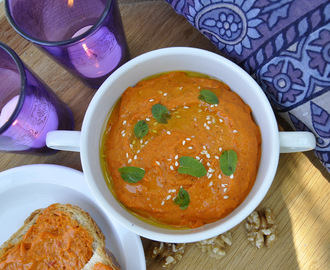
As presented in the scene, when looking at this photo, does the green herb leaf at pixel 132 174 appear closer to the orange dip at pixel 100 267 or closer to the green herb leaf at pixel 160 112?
the green herb leaf at pixel 160 112

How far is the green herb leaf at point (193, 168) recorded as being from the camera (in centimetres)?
125

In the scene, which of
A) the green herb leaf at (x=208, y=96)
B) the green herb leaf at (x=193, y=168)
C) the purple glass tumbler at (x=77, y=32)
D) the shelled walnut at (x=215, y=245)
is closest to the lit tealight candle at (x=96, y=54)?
the purple glass tumbler at (x=77, y=32)

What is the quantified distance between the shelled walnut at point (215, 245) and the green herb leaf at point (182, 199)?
0.31 meters

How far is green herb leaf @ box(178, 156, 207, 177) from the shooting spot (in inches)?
49.3

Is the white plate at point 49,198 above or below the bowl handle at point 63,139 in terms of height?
below

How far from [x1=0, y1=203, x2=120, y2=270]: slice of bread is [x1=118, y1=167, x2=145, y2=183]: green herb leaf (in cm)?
31

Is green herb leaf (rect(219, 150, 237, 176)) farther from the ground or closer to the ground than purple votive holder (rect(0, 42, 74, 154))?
closer to the ground

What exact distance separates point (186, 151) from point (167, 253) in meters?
0.50

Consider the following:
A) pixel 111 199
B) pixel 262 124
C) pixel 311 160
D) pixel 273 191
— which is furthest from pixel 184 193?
pixel 311 160

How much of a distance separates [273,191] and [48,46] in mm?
1092

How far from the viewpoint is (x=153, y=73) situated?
1.42m

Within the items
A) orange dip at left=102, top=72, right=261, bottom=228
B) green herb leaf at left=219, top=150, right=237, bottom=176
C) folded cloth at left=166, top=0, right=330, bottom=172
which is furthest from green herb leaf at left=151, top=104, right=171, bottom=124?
folded cloth at left=166, top=0, right=330, bottom=172

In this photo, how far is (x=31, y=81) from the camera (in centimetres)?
135

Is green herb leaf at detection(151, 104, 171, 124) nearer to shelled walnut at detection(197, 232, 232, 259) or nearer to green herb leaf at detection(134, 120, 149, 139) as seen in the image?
green herb leaf at detection(134, 120, 149, 139)
